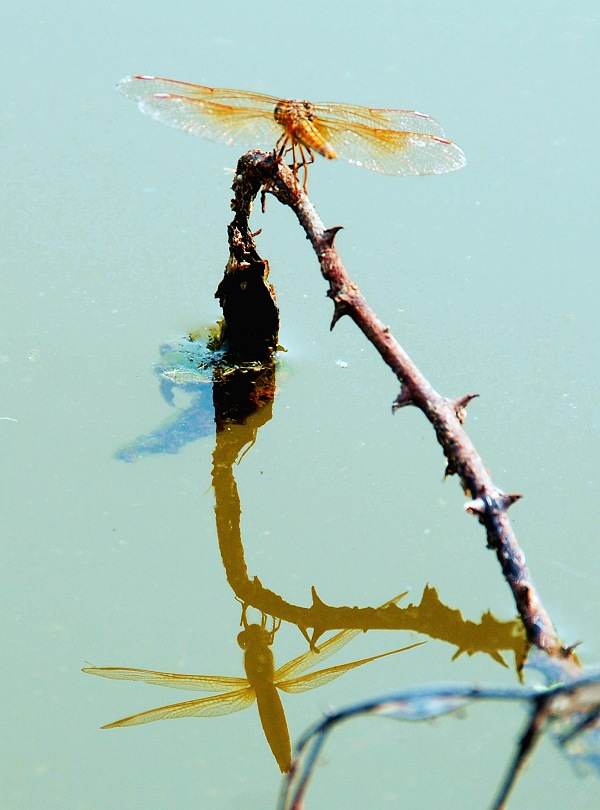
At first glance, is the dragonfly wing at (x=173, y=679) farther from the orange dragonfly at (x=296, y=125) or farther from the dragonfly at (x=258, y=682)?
the orange dragonfly at (x=296, y=125)

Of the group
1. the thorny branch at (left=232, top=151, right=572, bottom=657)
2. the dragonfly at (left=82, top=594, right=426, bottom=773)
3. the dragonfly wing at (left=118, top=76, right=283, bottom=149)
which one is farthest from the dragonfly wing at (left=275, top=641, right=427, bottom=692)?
the dragonfly wing at (left=118, top=76, right=283, bottom=149)

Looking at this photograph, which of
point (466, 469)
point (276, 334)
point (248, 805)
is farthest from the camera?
point (276, 334)

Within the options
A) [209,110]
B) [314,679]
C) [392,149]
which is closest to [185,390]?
[209,110]

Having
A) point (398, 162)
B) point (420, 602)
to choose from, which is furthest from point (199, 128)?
point (420, 602)

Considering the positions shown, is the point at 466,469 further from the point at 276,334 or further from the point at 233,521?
the point at 276,334

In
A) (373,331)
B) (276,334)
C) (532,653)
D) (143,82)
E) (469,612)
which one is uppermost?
(143,82)

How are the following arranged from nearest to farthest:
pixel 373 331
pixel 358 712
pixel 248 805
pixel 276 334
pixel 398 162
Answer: pixel 358 712
pixel 248 805
pixel 373 331
pixel 398 162
pixel 276 334

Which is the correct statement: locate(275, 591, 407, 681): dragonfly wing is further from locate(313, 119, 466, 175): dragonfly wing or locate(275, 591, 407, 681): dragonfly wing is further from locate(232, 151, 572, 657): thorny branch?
locate(313, 119, 466, 175): dragonfly wing
